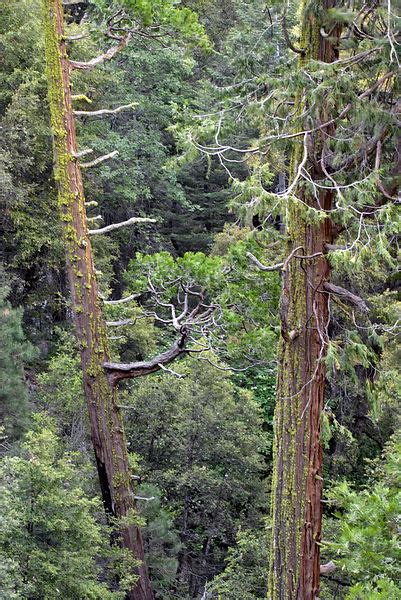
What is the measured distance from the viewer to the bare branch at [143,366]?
6520 mm

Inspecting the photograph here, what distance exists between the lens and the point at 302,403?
461cm

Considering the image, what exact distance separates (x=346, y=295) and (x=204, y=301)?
7463mm

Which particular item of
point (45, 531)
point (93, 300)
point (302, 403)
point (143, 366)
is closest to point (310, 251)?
point (302, 403)

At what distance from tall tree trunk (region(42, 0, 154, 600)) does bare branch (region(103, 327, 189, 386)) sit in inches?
3.6

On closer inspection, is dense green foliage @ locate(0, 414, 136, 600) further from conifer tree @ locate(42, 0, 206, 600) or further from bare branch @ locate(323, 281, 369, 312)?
bare branch @ locate(323, 281, 369, 312)

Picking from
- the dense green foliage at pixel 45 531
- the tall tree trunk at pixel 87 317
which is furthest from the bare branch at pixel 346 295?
the tall tree trunk at pixel 87 317

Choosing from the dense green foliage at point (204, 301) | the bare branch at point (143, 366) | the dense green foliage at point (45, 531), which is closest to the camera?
the dense green foliage at point (204, 301)

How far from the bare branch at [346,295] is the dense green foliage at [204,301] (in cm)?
20

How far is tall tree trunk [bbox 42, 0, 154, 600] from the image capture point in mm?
6797

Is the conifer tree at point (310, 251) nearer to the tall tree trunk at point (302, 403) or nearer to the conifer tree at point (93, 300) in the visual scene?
the tall tree trunk at point (302, 403)

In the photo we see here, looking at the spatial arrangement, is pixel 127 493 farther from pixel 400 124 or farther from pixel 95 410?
pixel 400 124

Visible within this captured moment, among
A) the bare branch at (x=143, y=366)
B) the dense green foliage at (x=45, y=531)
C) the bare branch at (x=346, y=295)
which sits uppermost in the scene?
the bare branch at (x=346, y=295)

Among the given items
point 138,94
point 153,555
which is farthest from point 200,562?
point 138,94

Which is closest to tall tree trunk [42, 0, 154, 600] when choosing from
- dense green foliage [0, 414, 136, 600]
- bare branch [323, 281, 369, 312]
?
dense green foliage [0, 414, 136, 600]
